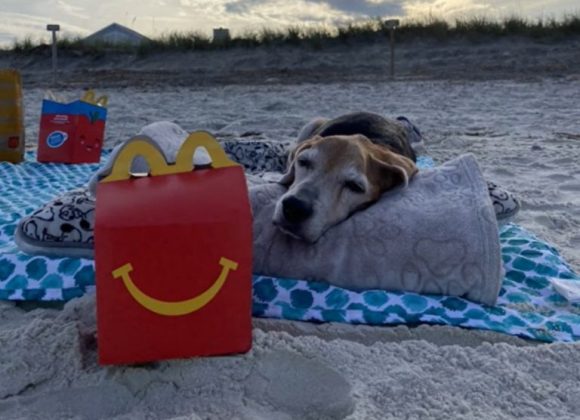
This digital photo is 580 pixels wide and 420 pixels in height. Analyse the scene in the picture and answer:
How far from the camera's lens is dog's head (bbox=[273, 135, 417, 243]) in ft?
9.76

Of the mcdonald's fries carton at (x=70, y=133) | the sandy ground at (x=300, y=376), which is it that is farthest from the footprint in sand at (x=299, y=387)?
the mcdonald's fries carton at (x=70, y=133)

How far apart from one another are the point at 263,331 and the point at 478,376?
2.48ft

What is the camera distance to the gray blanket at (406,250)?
2861 millimetres

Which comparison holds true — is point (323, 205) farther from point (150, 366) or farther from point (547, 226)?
point (547, 226)

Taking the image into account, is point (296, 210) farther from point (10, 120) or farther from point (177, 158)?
point (10, 120)

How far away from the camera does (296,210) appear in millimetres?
2947

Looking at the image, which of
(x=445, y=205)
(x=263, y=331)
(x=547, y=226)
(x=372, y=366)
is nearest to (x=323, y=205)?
(x=445, y=205)

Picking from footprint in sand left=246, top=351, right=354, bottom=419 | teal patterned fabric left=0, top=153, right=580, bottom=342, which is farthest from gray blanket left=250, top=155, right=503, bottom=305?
footprint in sand left=246, top=351, right=354, bottom=419

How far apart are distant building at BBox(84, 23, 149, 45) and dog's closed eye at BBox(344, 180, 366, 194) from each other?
2132 centimetres

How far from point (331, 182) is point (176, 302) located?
1.16m

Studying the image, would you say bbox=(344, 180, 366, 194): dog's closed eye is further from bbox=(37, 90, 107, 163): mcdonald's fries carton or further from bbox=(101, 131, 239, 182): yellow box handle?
bbox=(37, 90, 107, 163): mcdonald's fries carton

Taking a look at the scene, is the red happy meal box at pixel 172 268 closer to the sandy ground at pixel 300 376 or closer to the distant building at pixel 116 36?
the sandy ground at pixel 300 376

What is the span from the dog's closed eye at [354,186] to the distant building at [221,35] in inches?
783

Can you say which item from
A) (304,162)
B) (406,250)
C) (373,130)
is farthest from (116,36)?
(406,250)
